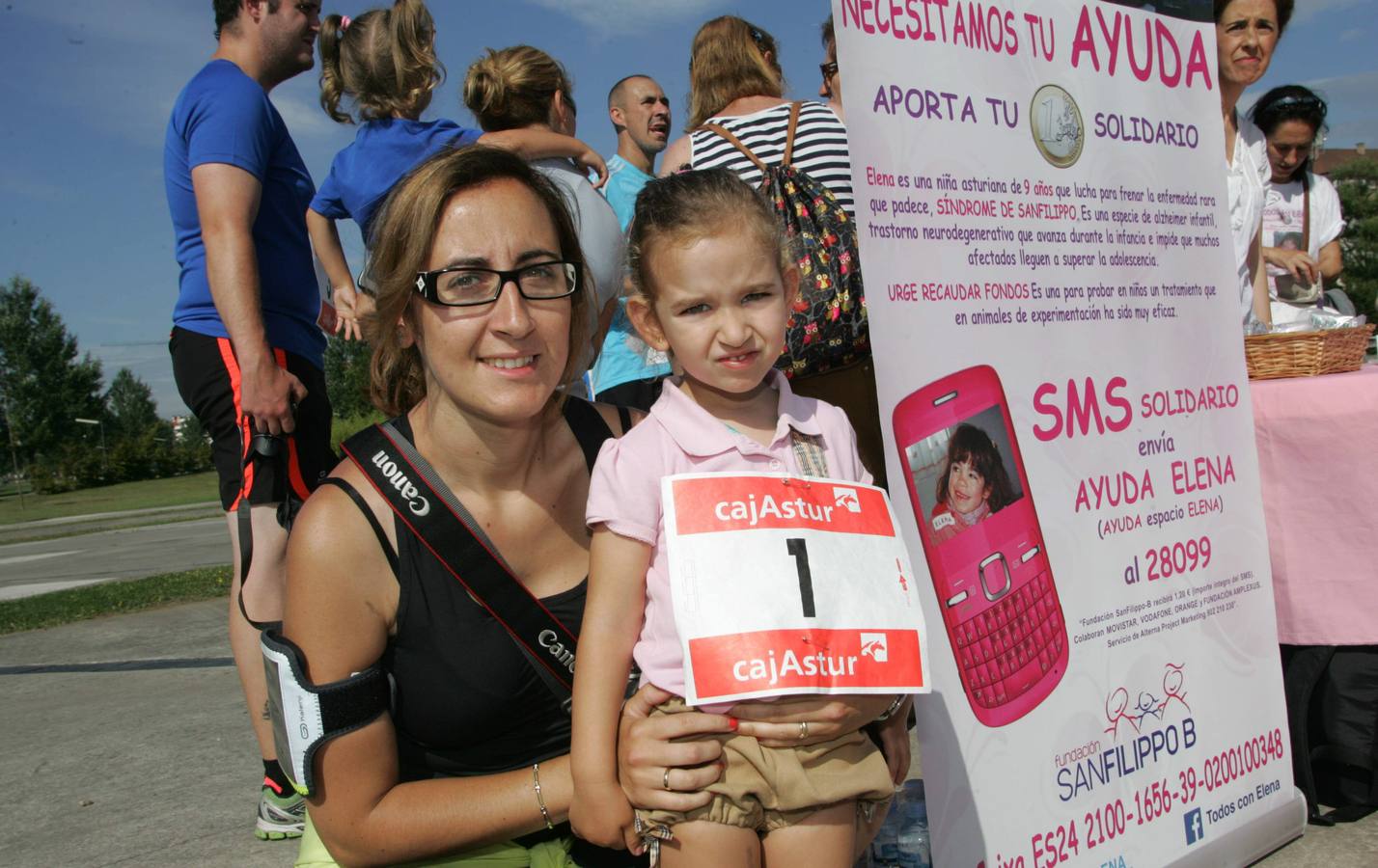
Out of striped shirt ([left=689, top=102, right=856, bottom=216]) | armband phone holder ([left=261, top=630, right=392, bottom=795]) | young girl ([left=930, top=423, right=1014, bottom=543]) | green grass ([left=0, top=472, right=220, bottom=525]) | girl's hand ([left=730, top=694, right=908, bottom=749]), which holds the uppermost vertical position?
striped shirt ([left=689, top=102, right=856, bottom=216])

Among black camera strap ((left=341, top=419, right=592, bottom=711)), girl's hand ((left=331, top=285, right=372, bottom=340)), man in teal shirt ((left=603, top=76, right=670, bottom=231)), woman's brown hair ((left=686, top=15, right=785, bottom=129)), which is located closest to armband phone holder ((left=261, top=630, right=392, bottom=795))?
black camera strap ((left=341, top=419, right=592, bottom=711))

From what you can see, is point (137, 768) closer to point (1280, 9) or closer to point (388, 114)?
point (388, 114)

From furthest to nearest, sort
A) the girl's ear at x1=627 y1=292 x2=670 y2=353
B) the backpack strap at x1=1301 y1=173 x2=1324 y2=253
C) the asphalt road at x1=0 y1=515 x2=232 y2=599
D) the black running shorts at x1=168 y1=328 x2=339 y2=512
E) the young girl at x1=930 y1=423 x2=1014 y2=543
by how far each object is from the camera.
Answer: the asphalt road at x1=0 y1=515 x2=232 y2=599 → the backpack strap at x1=1301 y1=173 x2=1324 y2=253 → the black running shorts at x1=168 y1=328 x2=339 y2=512 → the young girl at x1=930 y1=423 x2=1014 y2=543 → the girl's ear at x1=627 y1=292 x2=670 y2=353

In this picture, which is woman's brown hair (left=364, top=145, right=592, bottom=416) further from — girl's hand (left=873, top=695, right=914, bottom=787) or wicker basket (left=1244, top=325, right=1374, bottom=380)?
wicker basket (left=1244, top=325, right=1374, bottom=380)

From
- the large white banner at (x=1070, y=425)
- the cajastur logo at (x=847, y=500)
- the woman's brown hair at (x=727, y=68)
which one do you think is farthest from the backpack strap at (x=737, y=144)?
the cajastur logo at (x=847, y=500)

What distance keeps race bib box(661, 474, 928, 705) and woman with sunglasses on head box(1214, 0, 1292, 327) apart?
6.90 feet

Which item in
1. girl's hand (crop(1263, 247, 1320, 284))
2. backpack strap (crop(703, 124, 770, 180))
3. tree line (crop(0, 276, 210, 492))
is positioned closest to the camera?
backpack strap (crop(703, 124, 770, 180))

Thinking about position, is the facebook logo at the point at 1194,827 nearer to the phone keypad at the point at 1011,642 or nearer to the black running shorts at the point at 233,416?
the phone keypad at the point at 1011,642

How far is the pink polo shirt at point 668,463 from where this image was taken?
1.58 m

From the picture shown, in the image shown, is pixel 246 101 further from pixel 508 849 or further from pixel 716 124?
pixel 508 849

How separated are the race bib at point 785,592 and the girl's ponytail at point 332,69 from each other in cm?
254

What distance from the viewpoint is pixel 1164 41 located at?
249cm

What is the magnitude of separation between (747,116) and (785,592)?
1.81 metres

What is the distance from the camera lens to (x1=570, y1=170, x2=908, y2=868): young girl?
1532 millimetres
